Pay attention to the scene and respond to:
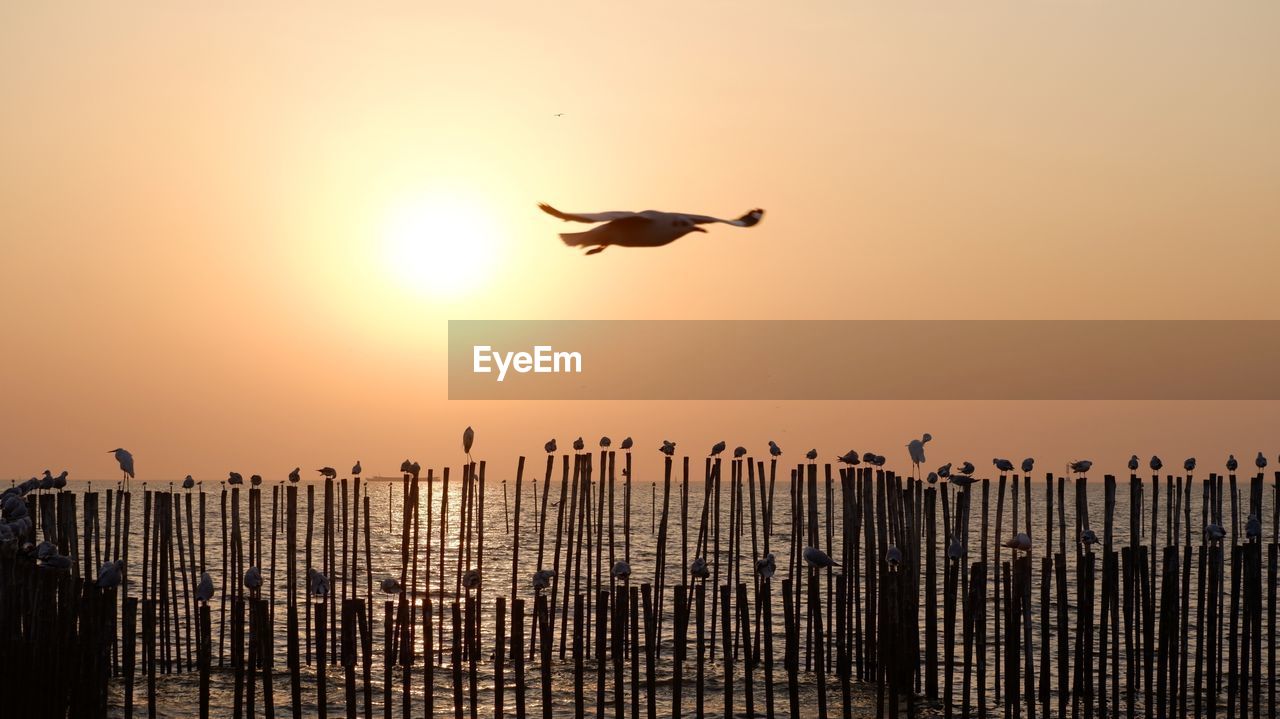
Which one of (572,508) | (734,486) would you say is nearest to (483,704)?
(572,508)

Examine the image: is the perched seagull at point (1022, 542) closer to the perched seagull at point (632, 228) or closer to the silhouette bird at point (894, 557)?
the silhouette bird at point (894, 557)

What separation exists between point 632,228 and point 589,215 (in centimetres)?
37

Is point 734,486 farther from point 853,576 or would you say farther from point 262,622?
point 262,622

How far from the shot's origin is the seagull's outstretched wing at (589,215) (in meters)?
8.62

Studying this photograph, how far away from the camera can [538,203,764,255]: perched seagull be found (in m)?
8.73

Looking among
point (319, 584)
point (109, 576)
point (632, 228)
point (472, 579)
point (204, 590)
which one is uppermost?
point (632, 228)

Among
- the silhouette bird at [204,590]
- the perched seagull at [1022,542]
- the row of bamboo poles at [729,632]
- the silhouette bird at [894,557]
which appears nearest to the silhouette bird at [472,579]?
the row of bamboo poles at [729,632]

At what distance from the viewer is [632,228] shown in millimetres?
8945

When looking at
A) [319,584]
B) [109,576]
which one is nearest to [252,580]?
[319,584]

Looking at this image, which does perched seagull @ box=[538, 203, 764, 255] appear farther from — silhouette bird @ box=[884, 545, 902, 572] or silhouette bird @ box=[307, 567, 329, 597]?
silhouette bird @ box=[307, 567, 329, 597]

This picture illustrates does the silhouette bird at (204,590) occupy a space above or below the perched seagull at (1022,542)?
below

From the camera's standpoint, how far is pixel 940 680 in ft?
79.9

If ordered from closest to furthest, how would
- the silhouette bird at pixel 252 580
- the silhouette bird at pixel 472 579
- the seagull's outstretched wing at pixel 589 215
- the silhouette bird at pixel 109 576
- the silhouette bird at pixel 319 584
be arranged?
Result: the seagull's outstretched wing at pixel 589 215, the silhouette bird at pixel 109 576, the silhouette bird at pixel 472 579, the silhouette bird at pixel 252 580, the silhouette bird at pixel 319 584

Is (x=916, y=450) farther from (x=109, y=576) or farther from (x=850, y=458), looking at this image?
(x=109, y=576)
